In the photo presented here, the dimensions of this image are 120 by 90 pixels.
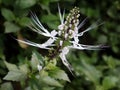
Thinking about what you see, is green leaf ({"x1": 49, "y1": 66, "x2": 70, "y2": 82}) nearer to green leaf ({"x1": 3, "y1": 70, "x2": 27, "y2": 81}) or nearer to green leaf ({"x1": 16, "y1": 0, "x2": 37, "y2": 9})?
green leaf ({"x1": 3, "y1": 70, "x2": 27, "y2": 81})

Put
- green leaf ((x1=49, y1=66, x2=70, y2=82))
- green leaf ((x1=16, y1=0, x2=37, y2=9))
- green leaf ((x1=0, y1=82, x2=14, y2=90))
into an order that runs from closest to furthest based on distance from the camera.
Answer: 1. green leaf ((x1=49, y1=66, x2=70, y2=82))
2. green leaf ((x1=0, y1=82, x2=14, y2=90))
3. green leaf ((x1=16, y1=0, x2=37, y2=9))

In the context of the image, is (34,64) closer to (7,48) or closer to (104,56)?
(7,48)

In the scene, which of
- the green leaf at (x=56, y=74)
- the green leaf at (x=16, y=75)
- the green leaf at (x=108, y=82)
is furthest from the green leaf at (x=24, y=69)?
the green leaf at (x=108, y=82)

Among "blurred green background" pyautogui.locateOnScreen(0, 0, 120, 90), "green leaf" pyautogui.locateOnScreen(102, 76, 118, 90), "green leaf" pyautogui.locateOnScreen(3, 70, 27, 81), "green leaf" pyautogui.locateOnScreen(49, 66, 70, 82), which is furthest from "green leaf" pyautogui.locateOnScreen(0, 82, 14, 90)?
"green leaf" pyautogui.locateOnScreen(102, 76, 118, 90)

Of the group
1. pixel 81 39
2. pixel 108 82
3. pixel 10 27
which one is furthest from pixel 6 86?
pixel 81 39

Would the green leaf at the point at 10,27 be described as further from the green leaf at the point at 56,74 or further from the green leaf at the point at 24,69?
the green leaf at the point at 56,74

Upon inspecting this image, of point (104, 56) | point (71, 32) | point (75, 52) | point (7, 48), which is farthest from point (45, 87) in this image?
point (104, 56)
